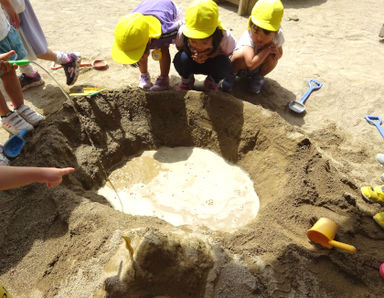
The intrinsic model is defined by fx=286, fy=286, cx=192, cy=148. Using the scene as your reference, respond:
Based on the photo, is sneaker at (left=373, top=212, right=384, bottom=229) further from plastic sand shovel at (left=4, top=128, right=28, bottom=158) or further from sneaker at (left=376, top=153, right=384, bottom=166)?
plastic sand shovel at (left=4, top=128, right=28, bottom=158)

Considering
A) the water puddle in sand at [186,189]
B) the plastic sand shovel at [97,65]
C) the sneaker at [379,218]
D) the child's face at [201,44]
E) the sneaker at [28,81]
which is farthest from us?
the plastic sand shovel at [97,65]

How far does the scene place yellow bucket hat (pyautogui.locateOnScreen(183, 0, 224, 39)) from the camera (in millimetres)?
2479

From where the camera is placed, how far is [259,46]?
3084 millimetres

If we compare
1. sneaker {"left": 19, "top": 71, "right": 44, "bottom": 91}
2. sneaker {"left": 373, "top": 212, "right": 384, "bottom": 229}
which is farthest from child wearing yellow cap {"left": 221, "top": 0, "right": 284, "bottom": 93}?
sneaker {"left": 19, "top": 71, "right": 44, "bottom": 91}

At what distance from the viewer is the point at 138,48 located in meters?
2.62

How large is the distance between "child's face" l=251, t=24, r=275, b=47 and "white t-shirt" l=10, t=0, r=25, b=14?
7.36 feet

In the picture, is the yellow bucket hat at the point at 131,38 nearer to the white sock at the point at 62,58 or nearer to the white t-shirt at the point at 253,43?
the white sock at the point at 62,58

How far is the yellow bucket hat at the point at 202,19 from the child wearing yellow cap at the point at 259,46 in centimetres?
52

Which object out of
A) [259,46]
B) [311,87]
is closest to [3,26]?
[259,46]

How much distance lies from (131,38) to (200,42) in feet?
2.07

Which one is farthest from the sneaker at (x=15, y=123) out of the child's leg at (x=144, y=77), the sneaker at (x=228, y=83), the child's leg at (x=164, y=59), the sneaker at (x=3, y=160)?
the sneaker at (x=228, y=83)

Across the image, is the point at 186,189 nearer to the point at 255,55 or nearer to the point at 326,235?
the point at 326,235

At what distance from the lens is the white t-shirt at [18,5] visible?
2648 mm

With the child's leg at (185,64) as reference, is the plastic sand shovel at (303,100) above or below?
below
